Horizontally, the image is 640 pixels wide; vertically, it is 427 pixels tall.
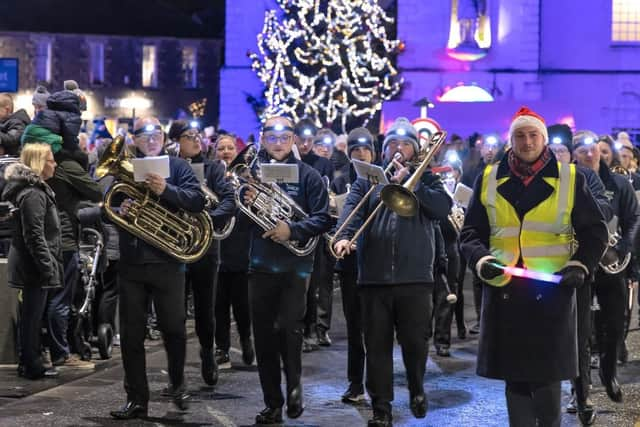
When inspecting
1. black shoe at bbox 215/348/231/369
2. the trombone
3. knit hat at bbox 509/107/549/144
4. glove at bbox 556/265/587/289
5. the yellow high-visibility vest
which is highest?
knit hat at bbox 509/107/549/144

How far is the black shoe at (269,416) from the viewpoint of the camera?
387 inches

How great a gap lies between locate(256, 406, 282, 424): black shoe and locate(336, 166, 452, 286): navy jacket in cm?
116

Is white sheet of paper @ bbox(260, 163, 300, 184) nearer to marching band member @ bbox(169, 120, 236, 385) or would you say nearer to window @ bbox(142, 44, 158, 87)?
marching band member @ bbox(169, 120, 236, 385)

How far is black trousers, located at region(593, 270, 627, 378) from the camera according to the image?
36.2 feet

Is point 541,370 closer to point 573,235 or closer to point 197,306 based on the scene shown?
point 573,235

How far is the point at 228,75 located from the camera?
4191cm

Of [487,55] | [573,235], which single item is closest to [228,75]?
[487,55]

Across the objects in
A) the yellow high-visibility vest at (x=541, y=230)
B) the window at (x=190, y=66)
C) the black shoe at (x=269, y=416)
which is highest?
the window at (x=190, y=66)

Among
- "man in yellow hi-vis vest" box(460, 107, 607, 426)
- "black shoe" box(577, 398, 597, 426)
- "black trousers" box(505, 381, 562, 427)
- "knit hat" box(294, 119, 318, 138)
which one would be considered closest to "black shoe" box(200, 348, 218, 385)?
"black shoe" box(577, 398, 597, 426)

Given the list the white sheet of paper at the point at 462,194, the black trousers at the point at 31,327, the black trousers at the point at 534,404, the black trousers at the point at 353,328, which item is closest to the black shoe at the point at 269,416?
the black trousers at the point at 353,328

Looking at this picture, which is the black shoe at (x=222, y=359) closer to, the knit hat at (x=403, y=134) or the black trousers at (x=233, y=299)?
the black trousers at (x=233, y=299)

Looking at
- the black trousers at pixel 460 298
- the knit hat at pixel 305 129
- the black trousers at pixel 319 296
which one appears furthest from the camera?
the knit hat at pixel 305 129

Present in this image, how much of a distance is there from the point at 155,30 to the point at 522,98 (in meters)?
30.1

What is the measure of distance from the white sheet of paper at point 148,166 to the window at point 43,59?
5670 cm
